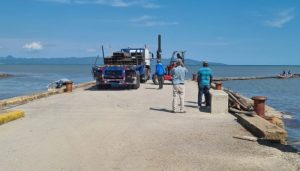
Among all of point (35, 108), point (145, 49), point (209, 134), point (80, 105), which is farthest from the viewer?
point (145, 49)

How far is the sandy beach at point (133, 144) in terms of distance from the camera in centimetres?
771

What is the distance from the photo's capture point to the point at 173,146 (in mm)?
9234

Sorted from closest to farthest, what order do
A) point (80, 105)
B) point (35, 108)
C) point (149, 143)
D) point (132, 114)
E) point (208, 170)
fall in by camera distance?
point (208, 170)
point (149, 143)
point (132, 114)
point (35, 108)
point (80, 105)

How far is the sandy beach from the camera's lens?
7.71m

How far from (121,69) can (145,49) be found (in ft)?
26.3

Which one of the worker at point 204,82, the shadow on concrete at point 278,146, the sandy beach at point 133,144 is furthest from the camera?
the worker at point 204,82

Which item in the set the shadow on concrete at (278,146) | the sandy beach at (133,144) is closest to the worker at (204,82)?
the sandy beach at (133,144)

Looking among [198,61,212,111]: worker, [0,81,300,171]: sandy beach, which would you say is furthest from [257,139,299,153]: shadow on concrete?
[198,61,212,111]: worker

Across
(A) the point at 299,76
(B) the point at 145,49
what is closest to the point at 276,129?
(B) the point at 145,49

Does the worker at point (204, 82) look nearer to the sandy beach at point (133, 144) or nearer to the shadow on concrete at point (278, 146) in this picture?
the sandy beach at point (133, 144)

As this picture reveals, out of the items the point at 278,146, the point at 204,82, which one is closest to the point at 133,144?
the point at 278,146

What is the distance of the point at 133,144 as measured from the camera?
9.41m

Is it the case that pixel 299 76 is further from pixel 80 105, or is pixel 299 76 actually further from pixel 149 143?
pixel 149 143

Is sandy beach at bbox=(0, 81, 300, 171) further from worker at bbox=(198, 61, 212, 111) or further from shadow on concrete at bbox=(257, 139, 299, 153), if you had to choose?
worker at bbox=(198, 61, 212, 111)
